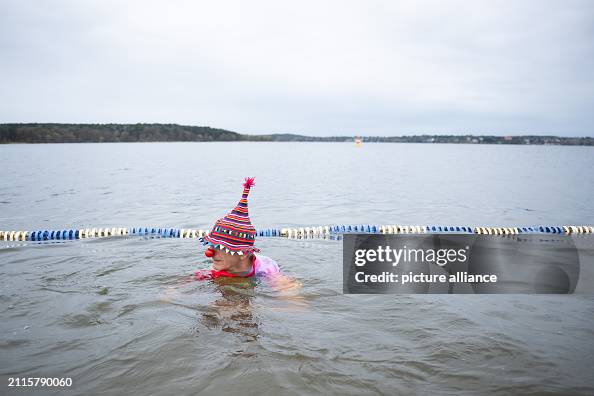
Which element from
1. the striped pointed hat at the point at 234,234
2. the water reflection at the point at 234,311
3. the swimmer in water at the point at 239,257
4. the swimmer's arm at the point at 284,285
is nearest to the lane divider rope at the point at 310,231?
the swimmer in water at the point at 239,257

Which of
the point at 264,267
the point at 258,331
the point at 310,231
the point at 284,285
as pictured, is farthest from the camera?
the point at 310,231

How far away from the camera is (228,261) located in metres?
5.53

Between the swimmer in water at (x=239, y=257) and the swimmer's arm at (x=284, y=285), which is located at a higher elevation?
the swimmer in water at (x=239, y=257)

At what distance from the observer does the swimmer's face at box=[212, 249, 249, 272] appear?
215 inches

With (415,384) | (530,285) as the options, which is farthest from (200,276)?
(530,285)

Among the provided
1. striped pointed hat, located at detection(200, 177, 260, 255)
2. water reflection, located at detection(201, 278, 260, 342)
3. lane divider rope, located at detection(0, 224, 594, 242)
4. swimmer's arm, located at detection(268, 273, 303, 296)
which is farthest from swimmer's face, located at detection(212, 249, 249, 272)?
lane divider rope, located at detection(0, 224, 594, 242)

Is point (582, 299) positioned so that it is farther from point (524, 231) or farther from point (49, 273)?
point (49, 273)

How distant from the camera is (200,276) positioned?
6277mm

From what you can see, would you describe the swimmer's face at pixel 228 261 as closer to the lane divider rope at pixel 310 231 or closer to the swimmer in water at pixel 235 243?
the swimmer in water at pixel 235 243

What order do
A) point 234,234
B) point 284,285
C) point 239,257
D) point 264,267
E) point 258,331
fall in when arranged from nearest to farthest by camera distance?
point 258,331
point 234,234
point 239,257
point 284,285
point 264,267

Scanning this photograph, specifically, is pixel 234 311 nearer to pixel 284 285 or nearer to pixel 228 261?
pixel 228 261

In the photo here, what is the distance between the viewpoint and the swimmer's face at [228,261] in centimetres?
545

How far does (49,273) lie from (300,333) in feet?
15.7

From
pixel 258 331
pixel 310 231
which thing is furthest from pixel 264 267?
pixel 310 231
